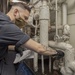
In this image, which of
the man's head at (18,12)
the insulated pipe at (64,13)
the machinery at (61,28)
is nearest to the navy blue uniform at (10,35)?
the man's head at (18,12)

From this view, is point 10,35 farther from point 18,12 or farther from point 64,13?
point 64,13

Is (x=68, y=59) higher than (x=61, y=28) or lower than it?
lower

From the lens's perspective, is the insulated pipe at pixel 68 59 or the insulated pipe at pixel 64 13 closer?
the insulated pipe at pixel 68 59

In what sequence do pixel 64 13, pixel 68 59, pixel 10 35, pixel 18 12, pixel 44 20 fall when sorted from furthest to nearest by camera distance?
pixel 64 13, pixel 44 20, pixel 68 59, pixel 18 12, pixel 10 35

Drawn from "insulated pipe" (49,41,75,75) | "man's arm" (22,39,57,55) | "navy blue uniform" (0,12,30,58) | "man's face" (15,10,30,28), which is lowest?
"insulated pipe" (49,41,75,75)

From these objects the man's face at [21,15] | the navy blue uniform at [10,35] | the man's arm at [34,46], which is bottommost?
the man's arm at [34,46]

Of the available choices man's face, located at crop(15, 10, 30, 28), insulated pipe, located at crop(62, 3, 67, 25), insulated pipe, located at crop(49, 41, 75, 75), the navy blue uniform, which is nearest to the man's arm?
the navy blue uniform

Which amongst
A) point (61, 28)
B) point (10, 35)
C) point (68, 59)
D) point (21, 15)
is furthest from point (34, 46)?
point (61, 28)

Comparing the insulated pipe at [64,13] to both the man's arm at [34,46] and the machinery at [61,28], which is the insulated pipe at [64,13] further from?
the man's arm at [34,46]

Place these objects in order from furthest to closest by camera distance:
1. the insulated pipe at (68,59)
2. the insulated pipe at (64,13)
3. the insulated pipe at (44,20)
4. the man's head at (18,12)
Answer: the insulated pipe at (64,13), the insulated pipe at (44,20), the insulated pipe at (68,59), the man's head at (18,12)

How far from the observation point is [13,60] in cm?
138

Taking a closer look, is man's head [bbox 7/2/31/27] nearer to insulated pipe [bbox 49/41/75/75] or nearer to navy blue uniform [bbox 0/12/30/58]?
navy blue uniform [bbox 0/12/30/58]

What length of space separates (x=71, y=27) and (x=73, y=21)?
71 millimetres

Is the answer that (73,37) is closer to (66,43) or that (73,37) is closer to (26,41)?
(66,43)
